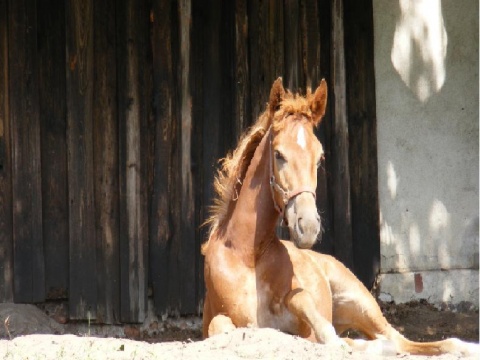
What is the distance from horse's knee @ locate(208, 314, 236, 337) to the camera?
6.83m

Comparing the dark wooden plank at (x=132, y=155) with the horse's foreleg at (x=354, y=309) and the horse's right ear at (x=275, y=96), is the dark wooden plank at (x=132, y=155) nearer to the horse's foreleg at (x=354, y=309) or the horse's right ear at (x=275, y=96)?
the horse's foreleg at (x=354, y=309)

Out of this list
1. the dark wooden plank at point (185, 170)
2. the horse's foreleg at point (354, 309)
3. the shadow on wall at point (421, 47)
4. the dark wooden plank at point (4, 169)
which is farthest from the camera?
the shadow on wall at point (421, 47)

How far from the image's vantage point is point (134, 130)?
9352mm

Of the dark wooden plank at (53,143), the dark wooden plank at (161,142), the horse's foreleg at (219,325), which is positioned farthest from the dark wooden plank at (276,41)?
the horse's foreleg at (219,325)

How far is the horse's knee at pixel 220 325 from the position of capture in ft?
22.4

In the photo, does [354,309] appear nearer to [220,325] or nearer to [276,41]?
[220,325]

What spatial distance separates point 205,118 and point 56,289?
74.5 inches

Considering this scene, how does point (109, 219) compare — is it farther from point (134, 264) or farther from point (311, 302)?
point (311, 302)

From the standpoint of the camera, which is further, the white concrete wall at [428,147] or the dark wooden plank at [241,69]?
the white concrete wall at [428,147]

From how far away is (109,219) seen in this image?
9.33 meters

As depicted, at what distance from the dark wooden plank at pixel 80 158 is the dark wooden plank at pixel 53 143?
0.08m

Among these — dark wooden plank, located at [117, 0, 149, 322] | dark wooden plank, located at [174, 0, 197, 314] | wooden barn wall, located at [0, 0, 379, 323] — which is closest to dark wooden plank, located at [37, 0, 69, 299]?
wooden barn wall, located at [0, 0, 379, 323]

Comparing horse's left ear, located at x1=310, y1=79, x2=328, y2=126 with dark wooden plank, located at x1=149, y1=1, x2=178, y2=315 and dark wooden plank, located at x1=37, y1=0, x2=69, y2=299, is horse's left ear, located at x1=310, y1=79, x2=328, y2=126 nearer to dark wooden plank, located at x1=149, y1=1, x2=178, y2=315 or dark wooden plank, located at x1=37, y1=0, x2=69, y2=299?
dark wooden plank, located at x1=149, y1=1, x2=178, y2=315

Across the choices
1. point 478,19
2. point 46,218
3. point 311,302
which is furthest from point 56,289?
point 478,19
